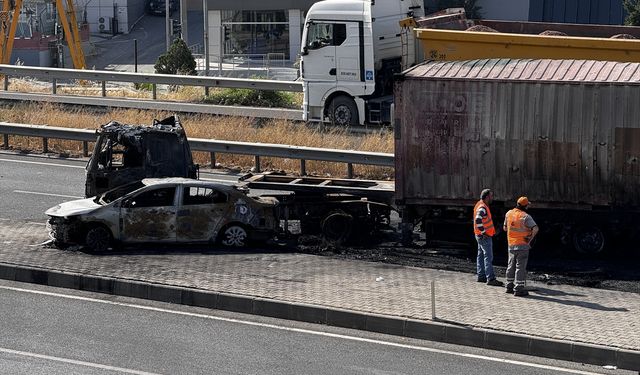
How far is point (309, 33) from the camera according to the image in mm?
28484

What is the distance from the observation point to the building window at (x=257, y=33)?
193 feet

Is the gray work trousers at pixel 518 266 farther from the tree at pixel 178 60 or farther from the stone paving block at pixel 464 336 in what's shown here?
the tree at pixel 178 60

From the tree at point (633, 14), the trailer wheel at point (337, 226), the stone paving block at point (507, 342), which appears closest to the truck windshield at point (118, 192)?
the trailer wheel at point (337, 226)

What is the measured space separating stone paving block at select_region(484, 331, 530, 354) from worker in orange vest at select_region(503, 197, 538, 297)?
1.85 meters

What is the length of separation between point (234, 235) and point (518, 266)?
15.5 feet

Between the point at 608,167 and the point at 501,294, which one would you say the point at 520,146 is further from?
the point at 501,294

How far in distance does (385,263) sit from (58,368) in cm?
620

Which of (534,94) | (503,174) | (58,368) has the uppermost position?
(534,94)

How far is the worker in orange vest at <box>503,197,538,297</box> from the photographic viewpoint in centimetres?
1483

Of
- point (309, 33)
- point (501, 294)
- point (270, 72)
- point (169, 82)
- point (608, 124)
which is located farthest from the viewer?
point (270, 72)

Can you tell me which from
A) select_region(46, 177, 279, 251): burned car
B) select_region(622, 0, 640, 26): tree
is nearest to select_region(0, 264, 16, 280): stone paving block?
select_region(46, 177, 279, 251): burned car

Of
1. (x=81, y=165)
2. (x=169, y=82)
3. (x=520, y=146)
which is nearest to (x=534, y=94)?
(x=520, y=146)

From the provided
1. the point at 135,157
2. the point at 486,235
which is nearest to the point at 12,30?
the point at 135,157

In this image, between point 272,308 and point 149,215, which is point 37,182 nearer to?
point 149,215
